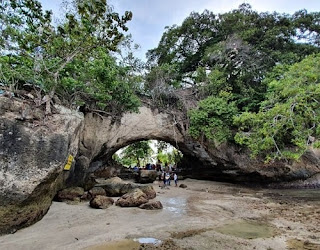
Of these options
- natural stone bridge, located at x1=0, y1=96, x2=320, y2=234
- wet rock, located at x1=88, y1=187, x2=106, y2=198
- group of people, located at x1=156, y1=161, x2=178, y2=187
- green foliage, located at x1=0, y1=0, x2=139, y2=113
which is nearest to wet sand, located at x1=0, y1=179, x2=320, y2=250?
natural stone bridge, located at x1=0, y1=96, x2=320, y2=234

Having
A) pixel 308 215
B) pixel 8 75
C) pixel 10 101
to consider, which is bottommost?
pixel 308 215

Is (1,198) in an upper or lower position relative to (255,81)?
lower

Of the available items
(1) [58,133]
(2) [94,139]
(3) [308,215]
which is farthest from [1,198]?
(3) [308,215]

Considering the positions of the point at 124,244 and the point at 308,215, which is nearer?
the point at 124,244

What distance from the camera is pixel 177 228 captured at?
609cm

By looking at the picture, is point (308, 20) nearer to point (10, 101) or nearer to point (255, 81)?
point (255, 81)

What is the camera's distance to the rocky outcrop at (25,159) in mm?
5449

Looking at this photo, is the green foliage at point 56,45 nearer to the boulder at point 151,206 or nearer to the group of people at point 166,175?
the boulder at point 151,206

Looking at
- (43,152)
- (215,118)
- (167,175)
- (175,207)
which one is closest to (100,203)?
(175,207)

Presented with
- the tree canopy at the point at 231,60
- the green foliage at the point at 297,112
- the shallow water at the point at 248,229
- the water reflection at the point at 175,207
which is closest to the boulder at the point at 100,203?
the water reflection at the point at 175,207

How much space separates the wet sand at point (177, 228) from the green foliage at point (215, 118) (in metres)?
5.73

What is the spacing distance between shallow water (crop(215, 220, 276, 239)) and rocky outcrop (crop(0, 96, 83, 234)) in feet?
15.5

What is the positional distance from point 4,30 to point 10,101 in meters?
2.34

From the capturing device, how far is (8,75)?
22.5 ft
